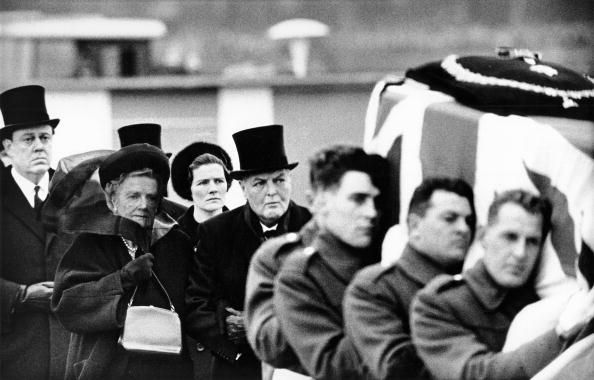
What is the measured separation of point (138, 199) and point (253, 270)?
0.38 metres

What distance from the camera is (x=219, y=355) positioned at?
371 cm

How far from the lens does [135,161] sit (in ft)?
12.1

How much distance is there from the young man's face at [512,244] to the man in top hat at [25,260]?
1.21 meters

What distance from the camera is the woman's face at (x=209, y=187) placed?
145 inches

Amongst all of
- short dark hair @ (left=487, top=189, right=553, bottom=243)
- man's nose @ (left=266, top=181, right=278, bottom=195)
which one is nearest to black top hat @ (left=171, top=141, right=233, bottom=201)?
man's nose @ (left=266, top=181, right=278, bottom=195)

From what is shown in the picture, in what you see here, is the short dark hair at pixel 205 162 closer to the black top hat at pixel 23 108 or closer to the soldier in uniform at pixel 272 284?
the soldier in uniform at pixel 272 284

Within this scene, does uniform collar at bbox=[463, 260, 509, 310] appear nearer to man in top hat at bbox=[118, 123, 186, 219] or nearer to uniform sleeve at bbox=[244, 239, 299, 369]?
uniform sleeve at bbox=[244, 239, 299, 369]

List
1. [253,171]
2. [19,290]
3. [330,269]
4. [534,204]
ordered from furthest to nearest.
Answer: [19,290]
[253,171]
[330,269]
[534,204]

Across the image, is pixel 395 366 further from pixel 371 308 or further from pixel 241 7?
pixel 241 7

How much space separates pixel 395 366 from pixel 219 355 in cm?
52

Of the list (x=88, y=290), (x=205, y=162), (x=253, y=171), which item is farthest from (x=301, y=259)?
(x=88, y=290)

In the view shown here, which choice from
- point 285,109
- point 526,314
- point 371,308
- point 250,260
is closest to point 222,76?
point 285,109

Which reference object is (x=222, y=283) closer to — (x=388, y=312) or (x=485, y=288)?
(x=388, y=312)

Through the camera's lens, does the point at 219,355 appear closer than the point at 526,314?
No
